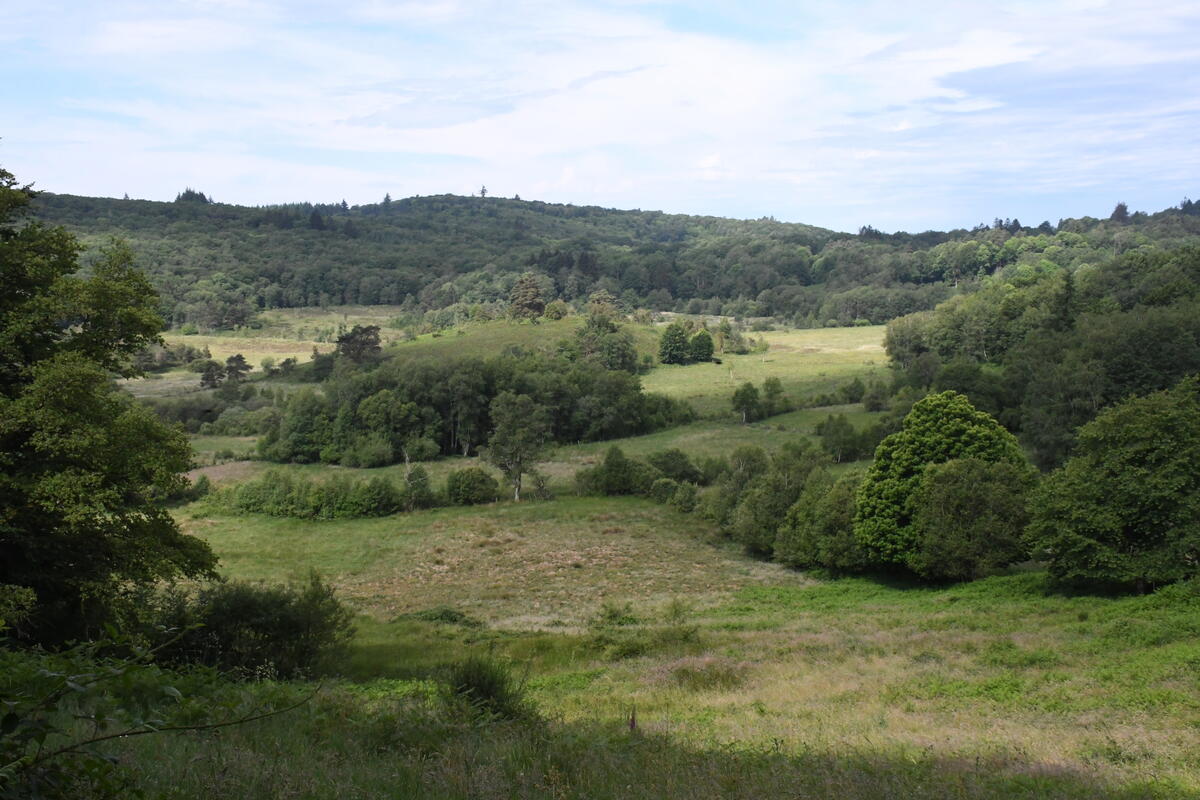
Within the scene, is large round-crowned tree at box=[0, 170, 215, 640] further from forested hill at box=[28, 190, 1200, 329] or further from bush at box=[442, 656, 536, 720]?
forested hill at box=[28, 190, 1200, 329]

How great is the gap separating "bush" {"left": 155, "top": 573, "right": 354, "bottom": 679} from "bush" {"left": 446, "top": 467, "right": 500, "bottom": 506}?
135 feet

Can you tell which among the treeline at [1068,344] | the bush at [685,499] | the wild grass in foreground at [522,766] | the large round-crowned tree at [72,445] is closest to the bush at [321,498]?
the bush at [685,499]

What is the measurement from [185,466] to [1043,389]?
50.4 meters

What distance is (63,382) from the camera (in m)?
13.5

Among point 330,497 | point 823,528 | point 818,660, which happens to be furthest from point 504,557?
point 818,660

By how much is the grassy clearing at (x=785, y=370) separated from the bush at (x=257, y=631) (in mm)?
67380

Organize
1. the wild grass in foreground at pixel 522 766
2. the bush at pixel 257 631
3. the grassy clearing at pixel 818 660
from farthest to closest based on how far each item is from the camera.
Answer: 1. the bush at pixel 257 631
2. the grassy clearing at pixel 818 660
3. the wild grass in foreground at pixel 522 766

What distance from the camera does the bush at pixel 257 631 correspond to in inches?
601

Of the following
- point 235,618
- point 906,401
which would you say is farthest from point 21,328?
point 906,401

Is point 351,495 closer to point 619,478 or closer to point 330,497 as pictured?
point 330,497

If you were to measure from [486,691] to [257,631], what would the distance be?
7.80 metres

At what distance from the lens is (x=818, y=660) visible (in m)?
19.6

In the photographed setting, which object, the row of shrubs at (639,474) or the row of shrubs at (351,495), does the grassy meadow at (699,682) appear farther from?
the row of shrubs at (639,474)

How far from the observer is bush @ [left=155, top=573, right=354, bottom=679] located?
1527cm
